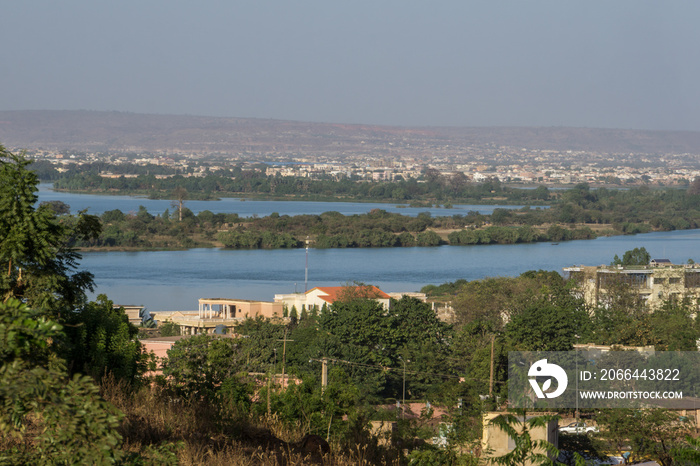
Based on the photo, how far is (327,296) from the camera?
40.0 ft

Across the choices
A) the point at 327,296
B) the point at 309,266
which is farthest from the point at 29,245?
the point at 309,266

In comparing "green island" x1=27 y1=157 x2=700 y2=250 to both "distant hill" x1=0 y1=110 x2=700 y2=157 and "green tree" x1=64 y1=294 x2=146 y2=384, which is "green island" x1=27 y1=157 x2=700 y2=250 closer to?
"green tree" x1=64 y1=294 x2=146 y2=384

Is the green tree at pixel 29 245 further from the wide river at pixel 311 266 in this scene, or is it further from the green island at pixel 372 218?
the wide river at pixel 311 266

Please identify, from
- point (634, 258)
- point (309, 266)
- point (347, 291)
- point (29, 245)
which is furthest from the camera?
point (309, 266)

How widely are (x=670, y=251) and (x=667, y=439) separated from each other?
2264cm

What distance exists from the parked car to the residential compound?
21.7 feet

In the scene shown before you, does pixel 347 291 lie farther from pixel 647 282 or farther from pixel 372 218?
pixel 372 218

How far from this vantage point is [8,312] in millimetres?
1093

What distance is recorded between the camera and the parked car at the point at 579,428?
5613 millimetres

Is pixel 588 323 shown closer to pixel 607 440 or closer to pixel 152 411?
pixel 607 440

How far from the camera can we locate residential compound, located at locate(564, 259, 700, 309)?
12790mm

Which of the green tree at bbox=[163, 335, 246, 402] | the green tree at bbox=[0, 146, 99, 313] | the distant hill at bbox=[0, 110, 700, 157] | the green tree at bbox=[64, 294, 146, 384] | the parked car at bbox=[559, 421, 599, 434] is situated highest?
the distant hill at bbox=[0, 110, 700, 157]

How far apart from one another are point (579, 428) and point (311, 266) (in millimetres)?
16853

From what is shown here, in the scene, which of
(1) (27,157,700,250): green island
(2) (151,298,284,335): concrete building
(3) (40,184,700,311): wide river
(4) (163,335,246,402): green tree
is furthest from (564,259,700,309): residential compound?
(4) (163,335,246,402): green tree
